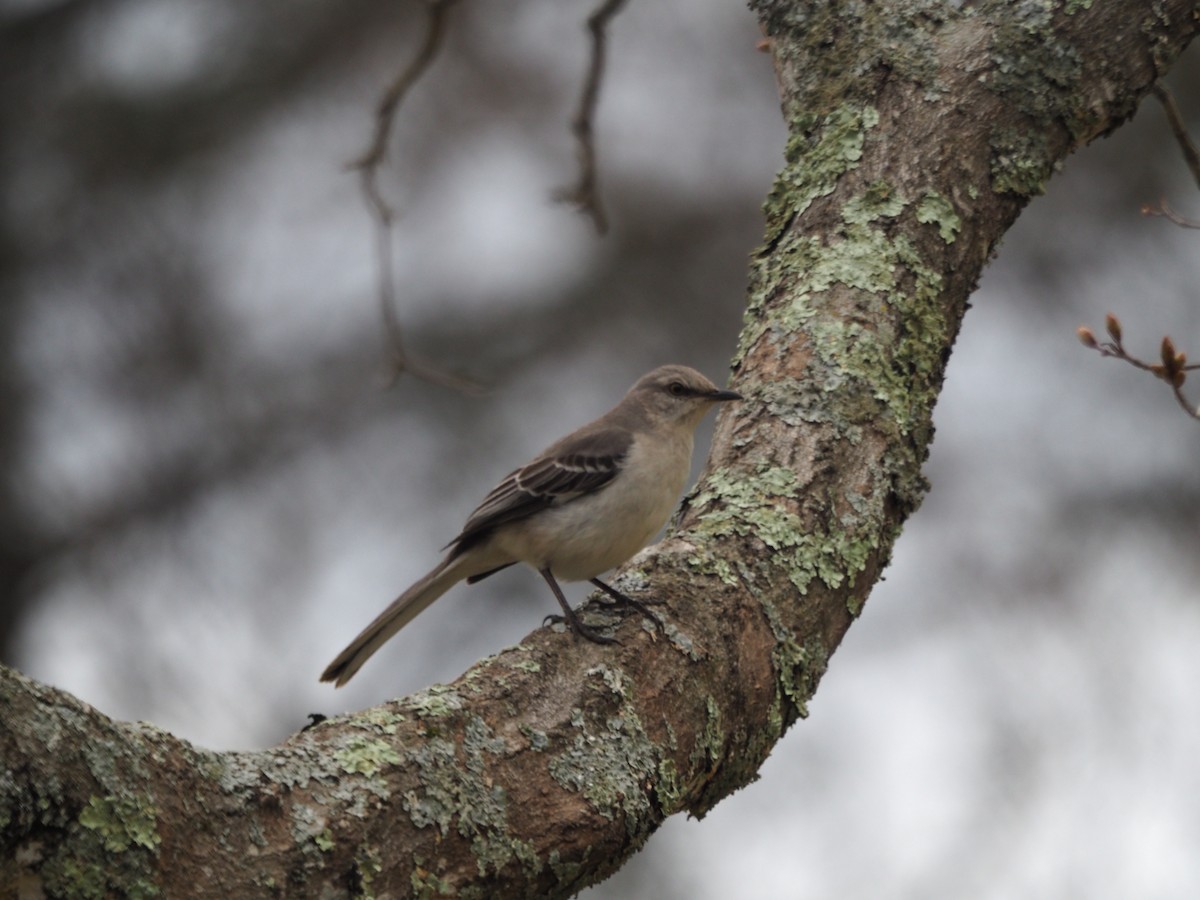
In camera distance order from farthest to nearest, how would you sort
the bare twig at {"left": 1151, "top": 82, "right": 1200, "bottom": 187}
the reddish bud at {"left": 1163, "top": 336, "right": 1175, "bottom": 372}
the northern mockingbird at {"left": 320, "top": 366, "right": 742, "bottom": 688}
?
the northern mockingbird at {"left": 320, "top": 366, "right": 742, "bottom": 688}
the bare twig at {"left": 1151, "top": 82, "right": 1200, "bottom": 187}
the reddish bud at {"left": 1163, "top": 336, "right": 1175, "bottom": 372}

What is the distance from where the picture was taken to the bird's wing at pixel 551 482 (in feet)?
17.4

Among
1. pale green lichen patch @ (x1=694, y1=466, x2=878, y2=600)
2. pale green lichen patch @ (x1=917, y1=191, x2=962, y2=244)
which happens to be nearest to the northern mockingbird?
pale green lichen patch @ (x1=694, y1=466, x2=878, y2=600)

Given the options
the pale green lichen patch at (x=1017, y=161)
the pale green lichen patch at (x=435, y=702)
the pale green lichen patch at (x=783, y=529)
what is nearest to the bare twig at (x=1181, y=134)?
the pale green lichen patch at (x=1017, y=161)

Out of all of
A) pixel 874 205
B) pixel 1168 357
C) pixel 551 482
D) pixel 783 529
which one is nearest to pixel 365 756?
pixel 783 529

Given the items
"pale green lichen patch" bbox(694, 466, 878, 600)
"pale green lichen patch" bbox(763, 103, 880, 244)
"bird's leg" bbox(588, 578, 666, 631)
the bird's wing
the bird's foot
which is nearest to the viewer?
the bird's foot

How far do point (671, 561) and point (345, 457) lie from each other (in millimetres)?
7785

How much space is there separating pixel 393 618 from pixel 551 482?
0.84 meters

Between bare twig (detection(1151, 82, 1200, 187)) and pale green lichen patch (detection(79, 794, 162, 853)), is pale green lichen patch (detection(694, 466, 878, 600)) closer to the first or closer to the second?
bare twig (detection(1151, 82, 1200, 187))

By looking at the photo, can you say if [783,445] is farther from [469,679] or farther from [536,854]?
[536,854]

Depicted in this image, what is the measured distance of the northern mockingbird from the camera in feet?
16.9

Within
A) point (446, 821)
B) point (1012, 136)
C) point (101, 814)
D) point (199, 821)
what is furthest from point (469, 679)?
point (1012, 136)

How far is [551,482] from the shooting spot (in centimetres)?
534

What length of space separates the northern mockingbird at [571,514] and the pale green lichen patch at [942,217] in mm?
993

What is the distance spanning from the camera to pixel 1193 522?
377 inches
